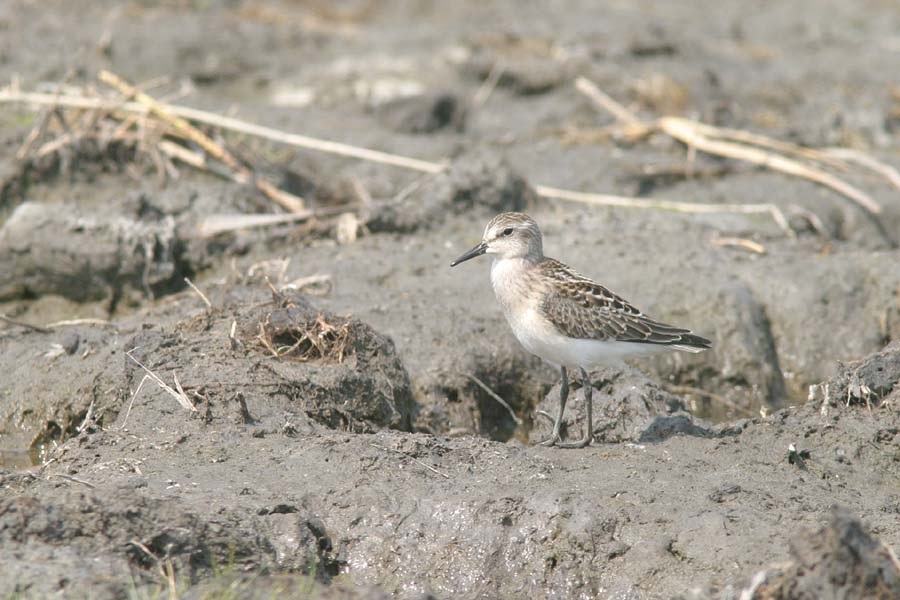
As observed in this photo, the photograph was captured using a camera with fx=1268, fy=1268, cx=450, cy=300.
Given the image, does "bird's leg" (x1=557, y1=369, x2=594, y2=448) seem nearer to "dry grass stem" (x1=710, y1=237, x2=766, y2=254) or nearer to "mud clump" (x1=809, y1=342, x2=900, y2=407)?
"mud clump" (x1=809, y1=342, x2=900, y2=407)

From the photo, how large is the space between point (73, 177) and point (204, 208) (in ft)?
4.66

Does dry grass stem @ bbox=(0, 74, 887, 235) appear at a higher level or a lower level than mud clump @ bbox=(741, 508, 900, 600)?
lower

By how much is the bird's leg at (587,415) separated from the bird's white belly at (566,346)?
0.34ft

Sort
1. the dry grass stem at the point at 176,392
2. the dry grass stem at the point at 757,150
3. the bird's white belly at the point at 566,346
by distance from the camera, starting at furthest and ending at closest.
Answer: the dry grass stem at the point at 757,150 < the bird's white belly at the point at 566,346 < the dry grass stem at the point at 176,392

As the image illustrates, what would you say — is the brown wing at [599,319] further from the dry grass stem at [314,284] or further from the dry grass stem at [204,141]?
the dry grass stem at [204,141]

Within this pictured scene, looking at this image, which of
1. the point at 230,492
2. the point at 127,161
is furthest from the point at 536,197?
the point at 230,492

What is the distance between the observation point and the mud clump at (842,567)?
500 cm

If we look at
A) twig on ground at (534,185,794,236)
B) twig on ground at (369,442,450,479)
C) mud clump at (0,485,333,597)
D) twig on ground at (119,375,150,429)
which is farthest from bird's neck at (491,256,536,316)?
twig on ground at (534,185,794,236)

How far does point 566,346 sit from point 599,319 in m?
0.27

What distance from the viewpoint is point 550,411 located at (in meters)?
8.20

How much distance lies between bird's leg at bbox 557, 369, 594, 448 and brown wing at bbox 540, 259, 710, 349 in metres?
0.32

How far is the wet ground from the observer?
6129 millimetres

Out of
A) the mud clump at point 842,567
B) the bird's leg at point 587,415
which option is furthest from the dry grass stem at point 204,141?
the mud clump at point 842,567

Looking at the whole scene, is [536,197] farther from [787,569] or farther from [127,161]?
[787,569]
